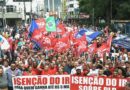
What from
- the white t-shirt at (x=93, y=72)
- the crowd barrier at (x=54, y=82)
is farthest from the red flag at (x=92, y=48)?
the crowd barrier at (x=54, y=82)

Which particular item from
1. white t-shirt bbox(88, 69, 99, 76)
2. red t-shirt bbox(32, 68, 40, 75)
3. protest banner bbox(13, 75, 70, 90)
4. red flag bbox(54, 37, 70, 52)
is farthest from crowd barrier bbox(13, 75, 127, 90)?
red flag bbox(54, 37, 70, 52)

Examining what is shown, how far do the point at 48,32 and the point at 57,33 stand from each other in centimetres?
80

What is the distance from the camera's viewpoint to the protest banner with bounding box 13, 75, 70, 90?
13.6 metres

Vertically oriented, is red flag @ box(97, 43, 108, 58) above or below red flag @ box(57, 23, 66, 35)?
below

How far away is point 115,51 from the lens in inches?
885

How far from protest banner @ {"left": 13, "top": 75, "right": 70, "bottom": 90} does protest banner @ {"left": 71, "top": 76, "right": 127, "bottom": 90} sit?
22 centimetres

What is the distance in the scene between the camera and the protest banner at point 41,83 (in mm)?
13641

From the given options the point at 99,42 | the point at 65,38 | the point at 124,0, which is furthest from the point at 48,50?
the point at 124,0

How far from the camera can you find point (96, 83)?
44.0ft

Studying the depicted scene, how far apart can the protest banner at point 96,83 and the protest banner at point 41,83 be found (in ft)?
0.73

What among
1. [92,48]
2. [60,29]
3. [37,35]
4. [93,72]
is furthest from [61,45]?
[93,72]

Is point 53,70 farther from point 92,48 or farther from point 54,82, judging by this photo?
point 92,48

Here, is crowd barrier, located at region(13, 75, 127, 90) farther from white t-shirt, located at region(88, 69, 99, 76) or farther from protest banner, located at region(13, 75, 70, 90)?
white t-shirt, located at region(88, 69, 99, 76)

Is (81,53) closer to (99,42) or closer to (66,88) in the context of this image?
(99,42)
